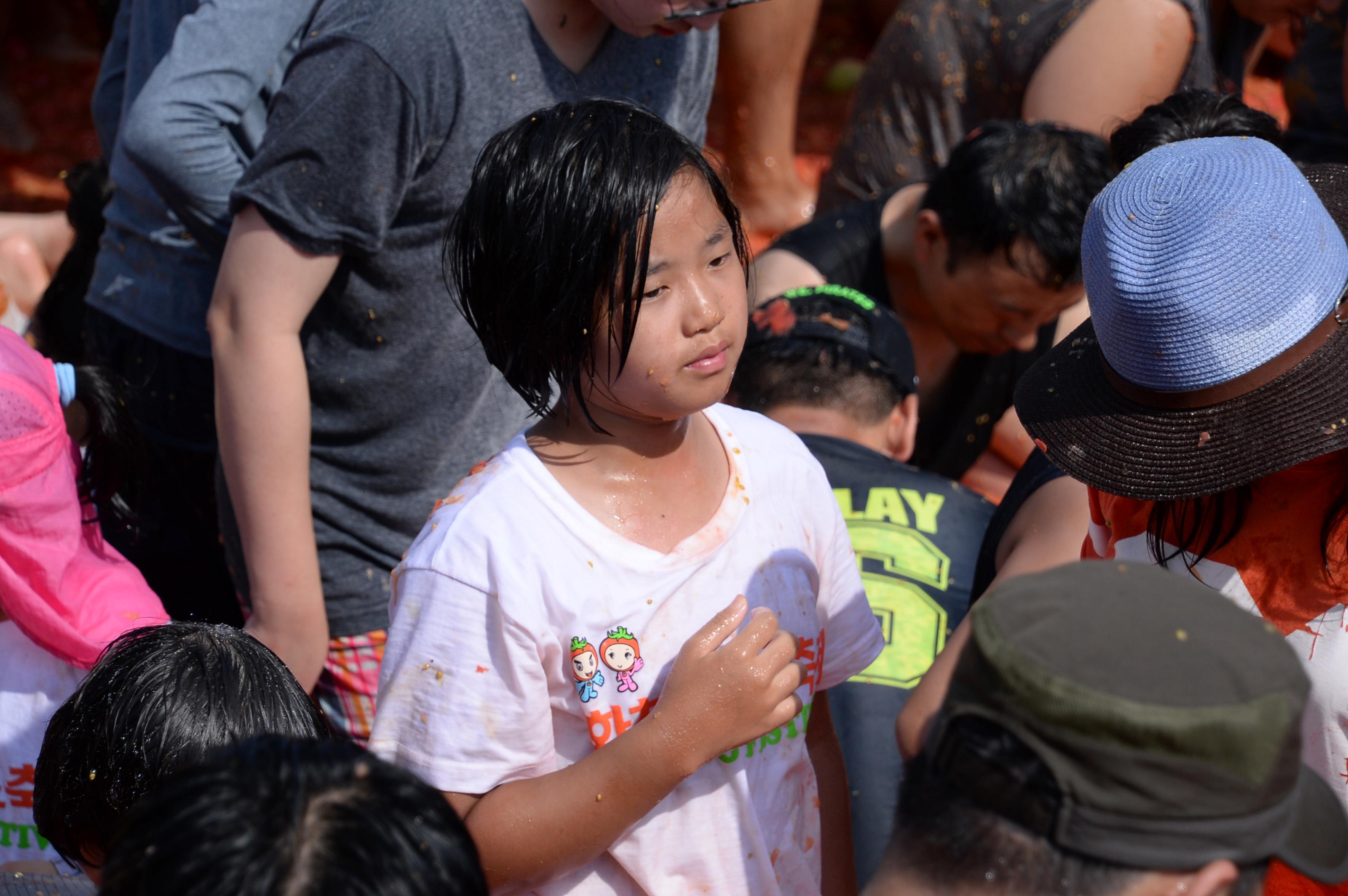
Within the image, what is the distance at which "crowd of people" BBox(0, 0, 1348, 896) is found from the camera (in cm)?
85

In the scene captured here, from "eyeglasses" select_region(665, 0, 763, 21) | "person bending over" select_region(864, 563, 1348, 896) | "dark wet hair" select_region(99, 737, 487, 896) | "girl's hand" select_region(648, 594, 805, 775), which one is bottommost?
"girl's hand" select_region(648, 594, 805, 775)

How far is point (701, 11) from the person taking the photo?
1774 mm

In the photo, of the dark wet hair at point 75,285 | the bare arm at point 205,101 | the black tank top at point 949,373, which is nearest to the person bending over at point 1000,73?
the black tank top at point 949,373

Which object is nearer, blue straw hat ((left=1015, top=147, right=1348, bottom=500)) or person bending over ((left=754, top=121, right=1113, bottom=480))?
blue straw hat ((left=1015, top=147, right=1348, bottom=500))

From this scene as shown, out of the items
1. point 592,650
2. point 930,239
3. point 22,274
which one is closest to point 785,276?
point 930,239

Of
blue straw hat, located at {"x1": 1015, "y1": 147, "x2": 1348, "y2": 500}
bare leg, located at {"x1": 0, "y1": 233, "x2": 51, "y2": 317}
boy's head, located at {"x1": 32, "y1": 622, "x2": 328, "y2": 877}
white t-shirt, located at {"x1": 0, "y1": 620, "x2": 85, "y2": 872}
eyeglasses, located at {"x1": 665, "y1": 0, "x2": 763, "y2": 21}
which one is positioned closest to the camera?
blue straw hat, located at {"x1": 1015, "y1": 147, "x2": 1348, "y2": 500}

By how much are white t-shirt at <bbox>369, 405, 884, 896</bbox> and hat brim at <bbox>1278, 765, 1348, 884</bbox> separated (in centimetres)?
64

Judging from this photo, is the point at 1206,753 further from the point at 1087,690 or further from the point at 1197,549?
the point at 1197,549

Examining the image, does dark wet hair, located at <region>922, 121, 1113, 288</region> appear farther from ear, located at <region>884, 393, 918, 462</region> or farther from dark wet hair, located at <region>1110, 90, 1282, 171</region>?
ear, located at <region>884, 393, 918, 462</region>

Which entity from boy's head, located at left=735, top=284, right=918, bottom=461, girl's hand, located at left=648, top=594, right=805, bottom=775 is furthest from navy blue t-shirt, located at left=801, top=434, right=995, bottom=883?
girl's hand, located at left=648, top=594, right=805, bottom=775

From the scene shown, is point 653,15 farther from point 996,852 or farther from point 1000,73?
point 1000,73

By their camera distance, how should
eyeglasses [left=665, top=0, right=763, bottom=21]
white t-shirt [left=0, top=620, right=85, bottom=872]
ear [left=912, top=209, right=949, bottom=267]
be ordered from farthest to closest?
1. ear [left=912, top=209, right=949, bottom=267]
2. eyeglasses [left=665, top=0, right=763, bottom=21]
3. white t-shirt [left=0, top=620, right=85, bottom=872]

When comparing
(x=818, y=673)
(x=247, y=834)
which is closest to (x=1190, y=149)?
(x=818, y=673)

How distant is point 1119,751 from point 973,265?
2004 mm
